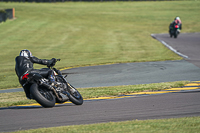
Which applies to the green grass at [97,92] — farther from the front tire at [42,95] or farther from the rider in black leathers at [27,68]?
the front tire at [42,95]

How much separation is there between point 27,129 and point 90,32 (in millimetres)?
29712

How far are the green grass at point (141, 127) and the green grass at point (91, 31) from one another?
7771 mm

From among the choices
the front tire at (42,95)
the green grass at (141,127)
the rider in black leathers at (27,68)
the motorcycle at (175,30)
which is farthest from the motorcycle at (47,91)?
the motorcycle at (175,30)

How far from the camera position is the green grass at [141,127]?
219 inches

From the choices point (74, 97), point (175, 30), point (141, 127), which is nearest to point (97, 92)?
point (74, 97)

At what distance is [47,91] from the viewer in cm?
796

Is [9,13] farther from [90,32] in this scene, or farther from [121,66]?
[121,66]

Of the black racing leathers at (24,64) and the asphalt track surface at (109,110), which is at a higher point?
the black racing leathers at (24,64)

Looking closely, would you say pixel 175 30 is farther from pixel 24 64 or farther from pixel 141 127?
pixel 141 127

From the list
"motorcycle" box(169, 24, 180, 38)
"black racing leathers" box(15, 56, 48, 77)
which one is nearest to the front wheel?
"black racing leathers" box(15, 56, 48, 77)

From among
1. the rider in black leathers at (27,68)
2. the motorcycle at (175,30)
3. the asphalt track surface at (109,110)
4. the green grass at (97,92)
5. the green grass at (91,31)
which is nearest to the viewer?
the asphalt track surface at (109,110)

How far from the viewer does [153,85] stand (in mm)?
10828

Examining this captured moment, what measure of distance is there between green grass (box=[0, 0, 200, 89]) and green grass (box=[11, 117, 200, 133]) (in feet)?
25.5

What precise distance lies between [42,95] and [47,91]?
0.22m
